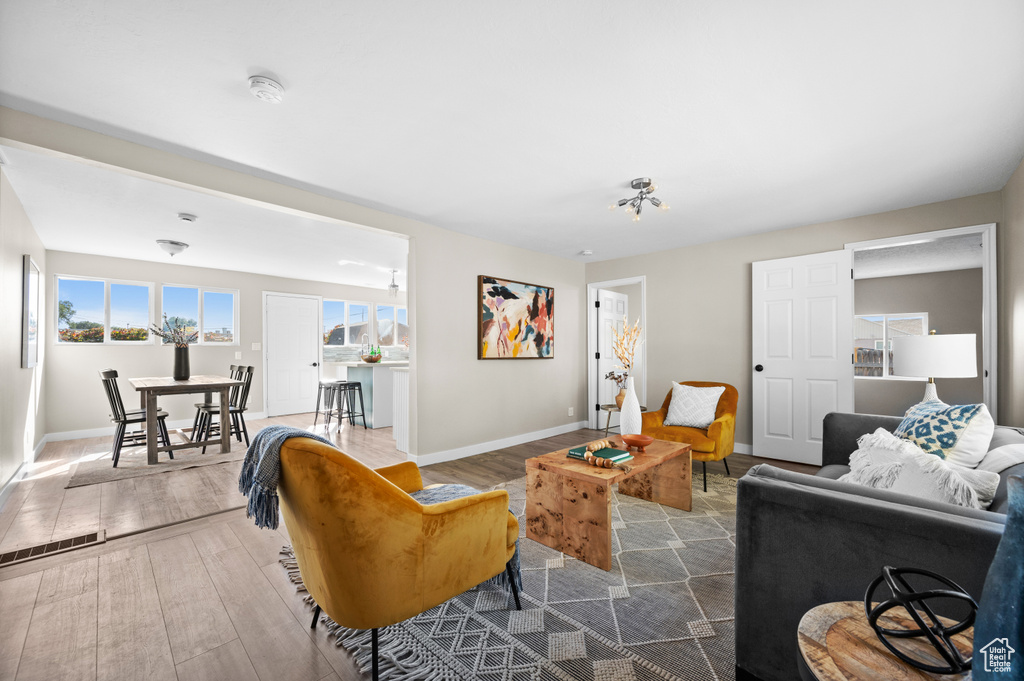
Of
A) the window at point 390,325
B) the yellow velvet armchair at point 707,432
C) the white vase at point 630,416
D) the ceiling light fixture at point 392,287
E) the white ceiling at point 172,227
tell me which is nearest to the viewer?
the white vase at point 630,416

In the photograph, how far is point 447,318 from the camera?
14.6 ft

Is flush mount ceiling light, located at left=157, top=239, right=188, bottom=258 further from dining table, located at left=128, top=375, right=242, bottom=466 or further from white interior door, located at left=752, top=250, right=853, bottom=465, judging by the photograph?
white interior door, located at left=752, top=250, right=853, bottom=465

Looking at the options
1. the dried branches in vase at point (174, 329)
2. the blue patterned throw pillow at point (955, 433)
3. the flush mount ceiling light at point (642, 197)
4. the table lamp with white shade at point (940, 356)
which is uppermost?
the flush mount ceiling light at point (642, 197)

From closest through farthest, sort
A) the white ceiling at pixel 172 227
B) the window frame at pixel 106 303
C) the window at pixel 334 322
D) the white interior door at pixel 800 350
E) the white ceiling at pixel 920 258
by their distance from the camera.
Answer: the white ceiling at pixel 172 227
the white interior door at pixel 800 350
the white ceiling at pixel 920 258
the window frame at pixel 106 303
the window at pixel 334 322

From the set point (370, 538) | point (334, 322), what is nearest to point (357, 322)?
point (334, 322)

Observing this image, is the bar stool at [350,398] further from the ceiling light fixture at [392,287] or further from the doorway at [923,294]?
the doorway at [923,294]

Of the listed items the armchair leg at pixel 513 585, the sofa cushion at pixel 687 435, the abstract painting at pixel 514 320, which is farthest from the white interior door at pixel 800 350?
the armchair leg at pixel 513 585

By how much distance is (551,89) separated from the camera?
2143mm

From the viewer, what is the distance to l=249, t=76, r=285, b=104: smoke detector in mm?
2010

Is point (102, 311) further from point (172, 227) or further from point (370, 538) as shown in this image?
point (370, 538)

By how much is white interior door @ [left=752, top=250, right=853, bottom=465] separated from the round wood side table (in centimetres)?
382

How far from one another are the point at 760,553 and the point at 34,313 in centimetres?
628

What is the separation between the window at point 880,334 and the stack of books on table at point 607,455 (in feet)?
18.3

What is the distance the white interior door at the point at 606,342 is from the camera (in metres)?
6.21
